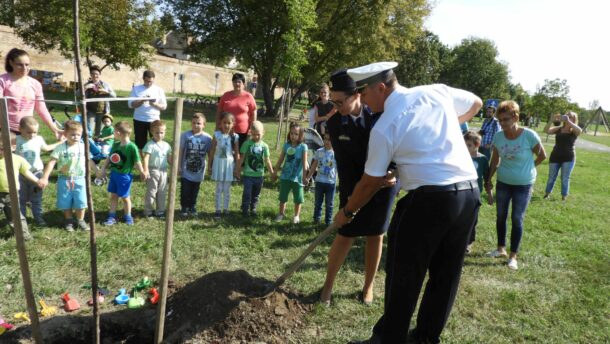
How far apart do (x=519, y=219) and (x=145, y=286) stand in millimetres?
4305

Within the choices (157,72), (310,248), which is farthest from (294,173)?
(157,72)

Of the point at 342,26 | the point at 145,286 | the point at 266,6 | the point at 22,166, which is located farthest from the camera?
the point at 342,26

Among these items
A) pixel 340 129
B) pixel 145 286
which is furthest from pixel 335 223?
pixel 145 286

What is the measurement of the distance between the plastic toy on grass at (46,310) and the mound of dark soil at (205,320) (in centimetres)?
→ 15

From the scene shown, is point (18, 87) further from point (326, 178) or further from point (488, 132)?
point (488, 132)

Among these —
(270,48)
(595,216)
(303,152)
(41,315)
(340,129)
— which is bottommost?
(41,315)

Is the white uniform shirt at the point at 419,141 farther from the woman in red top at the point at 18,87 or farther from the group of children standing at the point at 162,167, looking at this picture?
the woman in red top at the point at 18,87

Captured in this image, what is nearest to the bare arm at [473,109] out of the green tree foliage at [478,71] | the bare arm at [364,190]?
the bare arm at [364,190]

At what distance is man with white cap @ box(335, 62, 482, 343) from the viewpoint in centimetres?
263

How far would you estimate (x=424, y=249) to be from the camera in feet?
9.12

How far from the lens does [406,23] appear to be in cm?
2659

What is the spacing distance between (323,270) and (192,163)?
260 cm

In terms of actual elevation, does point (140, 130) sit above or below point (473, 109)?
below

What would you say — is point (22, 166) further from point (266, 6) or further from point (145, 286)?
point (266, 6)
